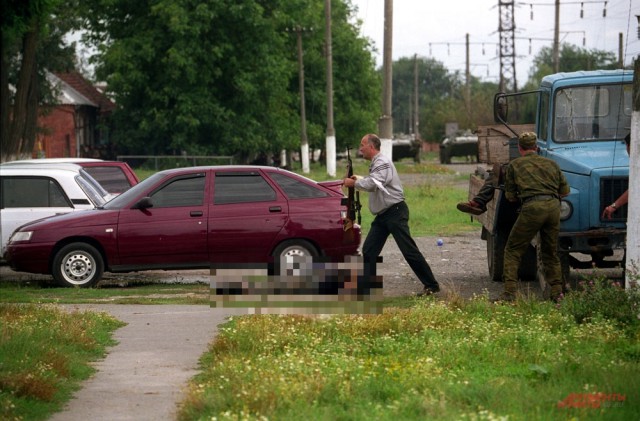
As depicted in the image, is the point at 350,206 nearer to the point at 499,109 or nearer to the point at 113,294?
the point at 499,109

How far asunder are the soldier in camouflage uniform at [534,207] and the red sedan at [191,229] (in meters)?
3.06

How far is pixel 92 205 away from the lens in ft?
58.2

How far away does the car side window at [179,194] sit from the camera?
16.0m

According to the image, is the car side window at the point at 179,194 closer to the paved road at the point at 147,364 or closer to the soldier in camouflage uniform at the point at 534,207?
the paved road at the point at 147,364

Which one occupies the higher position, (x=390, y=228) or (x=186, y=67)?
(x=186, y=67)

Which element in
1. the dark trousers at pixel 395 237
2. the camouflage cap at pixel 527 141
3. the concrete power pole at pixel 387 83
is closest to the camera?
the camouflage cap at pixel 527 141

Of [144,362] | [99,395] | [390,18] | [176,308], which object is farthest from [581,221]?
[390,18]

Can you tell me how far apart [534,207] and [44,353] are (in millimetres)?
5580

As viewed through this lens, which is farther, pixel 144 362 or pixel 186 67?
→ pixel 186 67

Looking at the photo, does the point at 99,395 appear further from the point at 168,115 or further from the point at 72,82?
the point at 72,82

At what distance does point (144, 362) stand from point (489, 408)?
3.52 m

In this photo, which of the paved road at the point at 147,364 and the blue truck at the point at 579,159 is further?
the blue truck at the point at 579,159

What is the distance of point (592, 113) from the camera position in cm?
1490

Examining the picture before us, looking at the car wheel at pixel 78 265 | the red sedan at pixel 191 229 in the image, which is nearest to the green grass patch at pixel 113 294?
the car wheel at pixel 78 265
